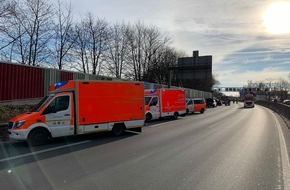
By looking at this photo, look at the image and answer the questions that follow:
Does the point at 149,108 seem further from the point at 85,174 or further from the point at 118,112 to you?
the point at 85,174

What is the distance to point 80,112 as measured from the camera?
576 inches

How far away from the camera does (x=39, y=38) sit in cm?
4041

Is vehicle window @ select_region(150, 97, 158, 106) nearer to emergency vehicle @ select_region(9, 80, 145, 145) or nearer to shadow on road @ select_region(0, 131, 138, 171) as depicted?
emergency vehicle @ select_region(9, 80, 145, 145)

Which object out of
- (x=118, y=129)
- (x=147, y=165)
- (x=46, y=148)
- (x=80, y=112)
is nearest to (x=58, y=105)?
(x=80, y=112)

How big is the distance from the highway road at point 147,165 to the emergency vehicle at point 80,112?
0.62 m

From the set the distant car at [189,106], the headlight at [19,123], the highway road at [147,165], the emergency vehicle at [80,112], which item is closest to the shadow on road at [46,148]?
the highway road at [147,165]

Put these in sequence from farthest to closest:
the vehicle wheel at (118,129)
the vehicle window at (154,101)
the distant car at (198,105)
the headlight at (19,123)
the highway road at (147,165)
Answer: the distant car at (198,105) < the vehicle window at (154,101) < the vehicle wheel at (118,129) < the headlight at (19,123) < the highway road at (147,165)

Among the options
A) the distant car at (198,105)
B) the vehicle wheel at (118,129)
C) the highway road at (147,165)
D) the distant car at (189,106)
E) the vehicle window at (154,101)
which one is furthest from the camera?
the distant car at (198,105)

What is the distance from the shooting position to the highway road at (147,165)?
720cm

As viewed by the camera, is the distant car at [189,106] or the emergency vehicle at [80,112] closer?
the emergency vehicle at [80,112]

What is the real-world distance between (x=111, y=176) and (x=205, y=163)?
2.78m

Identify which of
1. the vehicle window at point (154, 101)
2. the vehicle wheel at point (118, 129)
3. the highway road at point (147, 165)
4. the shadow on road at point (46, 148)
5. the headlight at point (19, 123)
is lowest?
the shadow on road at point (46, 148)

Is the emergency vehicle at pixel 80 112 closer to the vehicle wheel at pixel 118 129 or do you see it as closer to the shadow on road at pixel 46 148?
the vehicle wheel at pixel 118 129

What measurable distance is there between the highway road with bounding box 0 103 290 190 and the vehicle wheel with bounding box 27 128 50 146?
1.20ft
